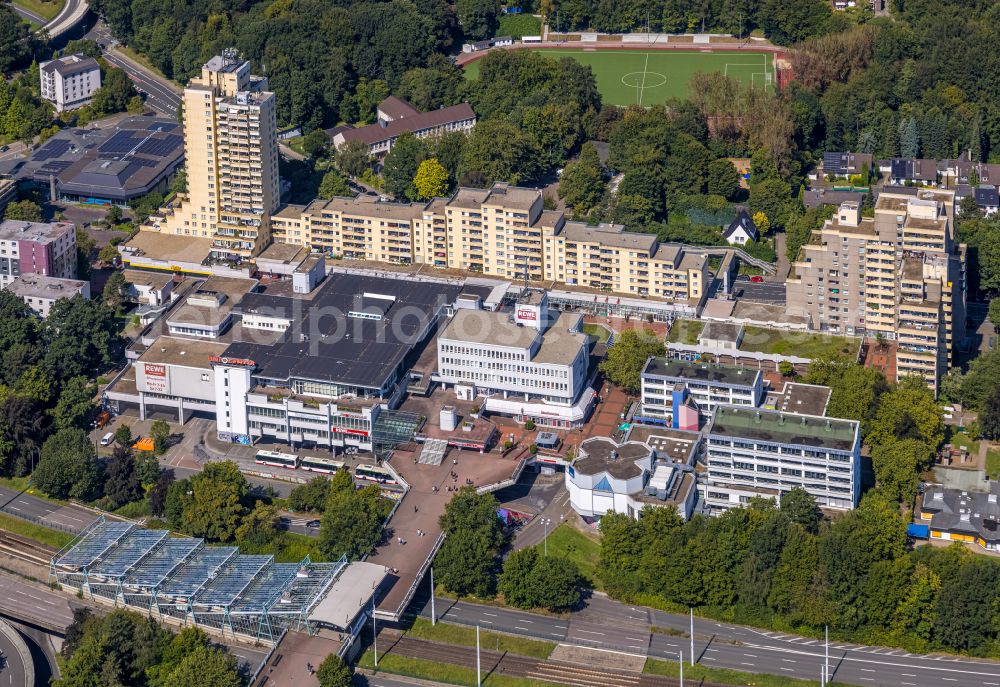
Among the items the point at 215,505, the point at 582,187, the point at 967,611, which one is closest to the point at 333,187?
the point at 582,187

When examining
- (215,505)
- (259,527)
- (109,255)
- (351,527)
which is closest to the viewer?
(351,527)

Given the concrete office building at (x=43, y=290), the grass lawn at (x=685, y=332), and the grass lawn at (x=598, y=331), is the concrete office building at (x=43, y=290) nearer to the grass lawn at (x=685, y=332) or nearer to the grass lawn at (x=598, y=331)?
the grass lawn at (x=598, y=331)

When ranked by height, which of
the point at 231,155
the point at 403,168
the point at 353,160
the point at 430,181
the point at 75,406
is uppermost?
the point at 231,155

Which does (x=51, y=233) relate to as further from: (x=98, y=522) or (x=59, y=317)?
(x=98, y=522)

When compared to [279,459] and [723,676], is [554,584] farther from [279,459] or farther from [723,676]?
[279,459]

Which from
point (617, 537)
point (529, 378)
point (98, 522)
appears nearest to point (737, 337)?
point (529, 378)

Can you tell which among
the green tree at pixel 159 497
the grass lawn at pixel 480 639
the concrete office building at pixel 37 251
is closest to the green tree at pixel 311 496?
the green tree at pixel 159 497
